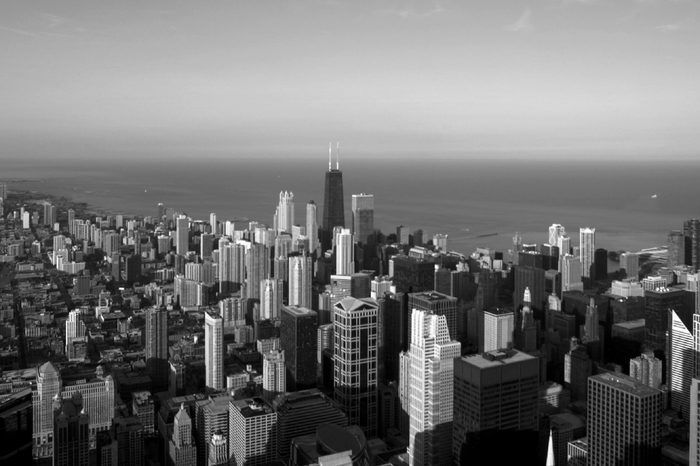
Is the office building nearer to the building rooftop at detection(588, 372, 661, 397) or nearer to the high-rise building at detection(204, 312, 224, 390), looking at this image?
the high-rise building at detection(204, 312, 224, 390)

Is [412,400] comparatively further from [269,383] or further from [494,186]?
[494,186]

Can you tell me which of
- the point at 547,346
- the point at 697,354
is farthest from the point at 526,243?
the point at 697,354

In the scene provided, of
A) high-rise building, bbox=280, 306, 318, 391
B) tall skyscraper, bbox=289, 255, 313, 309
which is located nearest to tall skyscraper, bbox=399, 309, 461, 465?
high-rise building, bbox=280, 306, 318, 391

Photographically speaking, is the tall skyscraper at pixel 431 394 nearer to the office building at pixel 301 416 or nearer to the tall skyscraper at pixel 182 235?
the office building at pixel 301 416

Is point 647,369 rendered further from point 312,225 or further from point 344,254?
point 312,225

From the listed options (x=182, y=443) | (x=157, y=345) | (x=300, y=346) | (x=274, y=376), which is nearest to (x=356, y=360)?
(x=274, y=376)
